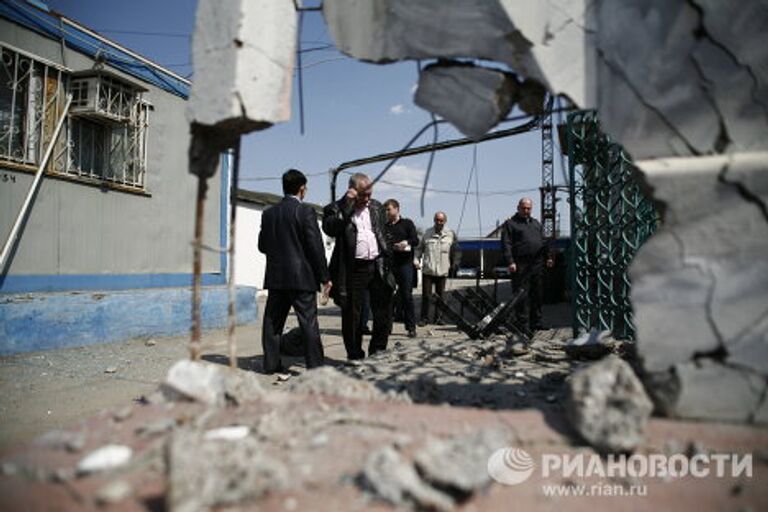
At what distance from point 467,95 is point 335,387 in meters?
1.60

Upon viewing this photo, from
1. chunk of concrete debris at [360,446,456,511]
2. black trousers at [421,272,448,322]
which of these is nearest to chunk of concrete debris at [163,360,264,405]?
chunk of concrete debris at [360,446,456,511]

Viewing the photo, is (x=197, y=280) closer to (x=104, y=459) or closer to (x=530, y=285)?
(x=104, y=459)

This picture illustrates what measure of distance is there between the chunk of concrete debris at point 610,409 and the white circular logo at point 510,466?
25cm

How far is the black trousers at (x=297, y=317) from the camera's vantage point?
3.84 metres

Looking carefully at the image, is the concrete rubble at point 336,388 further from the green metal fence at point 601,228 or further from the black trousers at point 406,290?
the black trousers at point 406,290

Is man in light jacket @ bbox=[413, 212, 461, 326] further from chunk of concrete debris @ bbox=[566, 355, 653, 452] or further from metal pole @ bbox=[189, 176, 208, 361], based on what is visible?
chunk of concrete debris @ bbox=[566, 355, 653, 452]

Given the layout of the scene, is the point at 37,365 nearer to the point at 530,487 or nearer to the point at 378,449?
the point at 378,449

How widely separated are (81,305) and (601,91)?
5455mm

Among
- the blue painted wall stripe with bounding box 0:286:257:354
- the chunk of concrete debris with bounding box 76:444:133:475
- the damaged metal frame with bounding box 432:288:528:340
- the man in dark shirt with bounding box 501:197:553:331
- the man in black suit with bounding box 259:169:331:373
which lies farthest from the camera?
the man in dark shirt with bounding box 501:197:553:331

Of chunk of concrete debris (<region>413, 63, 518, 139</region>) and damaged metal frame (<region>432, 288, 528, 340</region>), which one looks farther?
damaged metal frame (<region>432, 288, 528, 340</region>)

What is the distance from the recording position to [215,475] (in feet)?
4.65

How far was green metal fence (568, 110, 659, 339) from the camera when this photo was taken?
14.2 feet

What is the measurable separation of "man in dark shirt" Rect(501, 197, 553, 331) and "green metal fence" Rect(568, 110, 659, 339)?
1.12 metres

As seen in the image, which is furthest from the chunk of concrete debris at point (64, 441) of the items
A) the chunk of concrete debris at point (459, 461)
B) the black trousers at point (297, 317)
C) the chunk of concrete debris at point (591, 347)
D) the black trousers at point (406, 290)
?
the black trousers at point (406, 290)
